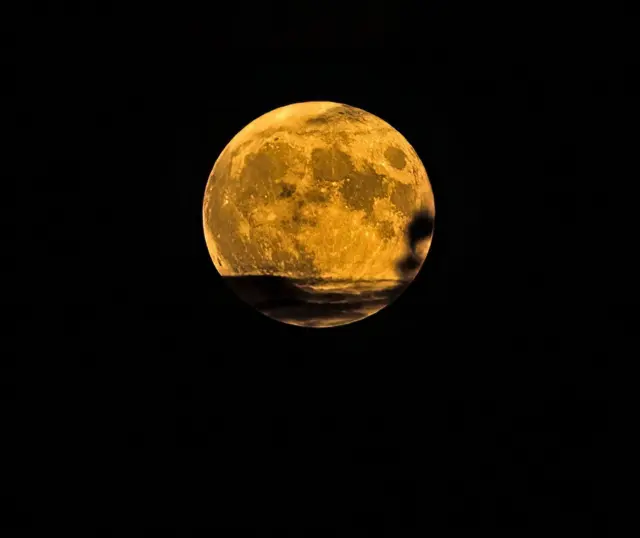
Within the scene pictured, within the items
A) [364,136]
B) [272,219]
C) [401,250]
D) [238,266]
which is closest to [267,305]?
[238,266]

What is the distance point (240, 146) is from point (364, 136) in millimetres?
398

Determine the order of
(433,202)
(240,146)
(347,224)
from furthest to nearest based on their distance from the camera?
(433,202), (240,146), (347,224)

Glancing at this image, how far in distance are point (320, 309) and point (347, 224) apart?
30cm

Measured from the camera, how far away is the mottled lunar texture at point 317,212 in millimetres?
2061

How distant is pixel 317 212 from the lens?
2047 mm

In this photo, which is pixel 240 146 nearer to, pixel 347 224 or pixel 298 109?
pixel 298 109

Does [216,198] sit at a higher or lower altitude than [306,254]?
higher

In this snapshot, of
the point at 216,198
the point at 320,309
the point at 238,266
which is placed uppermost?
the point at 216,198

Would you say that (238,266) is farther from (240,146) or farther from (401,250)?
(401,250)

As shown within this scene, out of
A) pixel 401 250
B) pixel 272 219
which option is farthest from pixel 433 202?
pixel 272 219

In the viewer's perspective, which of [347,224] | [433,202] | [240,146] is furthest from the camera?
[433,202]

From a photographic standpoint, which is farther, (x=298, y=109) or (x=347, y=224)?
(x=298, y=109)

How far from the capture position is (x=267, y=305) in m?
2.24

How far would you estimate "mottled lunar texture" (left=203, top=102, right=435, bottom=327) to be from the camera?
2.06 metres
